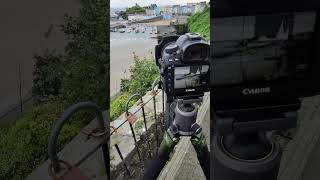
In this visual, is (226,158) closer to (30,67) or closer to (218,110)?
(218,110)

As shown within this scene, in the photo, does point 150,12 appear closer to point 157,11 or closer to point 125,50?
point 157,11

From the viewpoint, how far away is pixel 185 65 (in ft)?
3.36

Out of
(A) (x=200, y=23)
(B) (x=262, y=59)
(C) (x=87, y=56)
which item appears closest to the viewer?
(B) (x=262, y=59)

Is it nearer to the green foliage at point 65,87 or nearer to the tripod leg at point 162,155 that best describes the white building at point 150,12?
the green foliage at point 65,87

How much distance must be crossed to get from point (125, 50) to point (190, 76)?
0.88ft

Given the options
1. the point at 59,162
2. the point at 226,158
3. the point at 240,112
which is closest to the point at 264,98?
the point at 240,112

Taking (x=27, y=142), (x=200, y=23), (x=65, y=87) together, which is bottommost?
(x=27, y=142)

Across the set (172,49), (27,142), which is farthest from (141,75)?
(27,142)

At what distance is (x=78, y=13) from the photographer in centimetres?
140

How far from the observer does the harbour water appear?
3.73ft

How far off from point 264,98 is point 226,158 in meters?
0.19

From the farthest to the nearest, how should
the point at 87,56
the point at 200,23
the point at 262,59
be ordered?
the point at 87,56, the point at 200,23, the point at 262,59

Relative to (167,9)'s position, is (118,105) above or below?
below

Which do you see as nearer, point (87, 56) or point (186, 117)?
point (186, 117)
